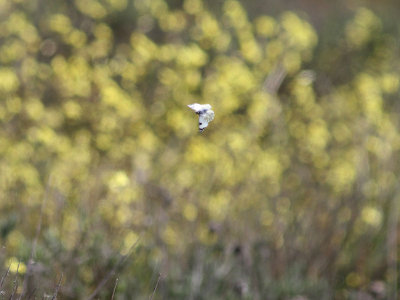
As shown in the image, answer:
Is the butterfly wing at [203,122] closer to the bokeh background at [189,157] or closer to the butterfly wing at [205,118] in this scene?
the butterfly wing at [205,118]

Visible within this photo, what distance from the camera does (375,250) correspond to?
3.36 metres

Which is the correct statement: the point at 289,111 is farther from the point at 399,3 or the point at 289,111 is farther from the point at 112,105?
the point at 399,3

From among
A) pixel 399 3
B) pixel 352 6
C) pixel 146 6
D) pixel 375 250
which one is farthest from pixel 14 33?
pixel 399 3

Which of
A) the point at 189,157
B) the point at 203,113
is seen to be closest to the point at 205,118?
the point at 203,113

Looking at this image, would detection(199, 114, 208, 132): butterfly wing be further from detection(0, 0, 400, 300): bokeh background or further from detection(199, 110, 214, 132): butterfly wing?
detection(0, 0, 400, 300): bokeh background

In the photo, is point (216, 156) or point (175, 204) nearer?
point (175, 204)

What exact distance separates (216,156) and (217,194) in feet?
1.30

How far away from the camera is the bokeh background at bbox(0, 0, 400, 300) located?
8.34 ft

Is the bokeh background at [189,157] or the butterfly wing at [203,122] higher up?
the butterfly wing at [203,122]

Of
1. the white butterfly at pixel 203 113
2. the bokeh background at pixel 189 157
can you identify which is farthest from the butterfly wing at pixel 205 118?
the bokeh background at pixel 189 157

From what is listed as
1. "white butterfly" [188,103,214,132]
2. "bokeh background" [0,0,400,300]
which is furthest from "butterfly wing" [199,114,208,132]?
"bokeh background" [0,0,400,300]

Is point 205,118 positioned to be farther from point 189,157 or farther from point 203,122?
point 189,157

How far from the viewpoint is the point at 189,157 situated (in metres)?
4.11

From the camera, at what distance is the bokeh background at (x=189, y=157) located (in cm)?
254
